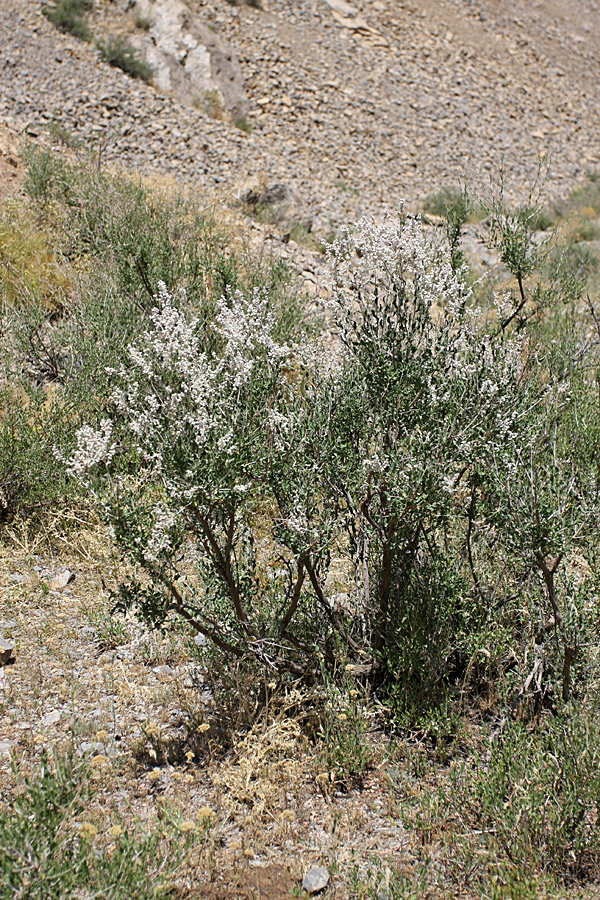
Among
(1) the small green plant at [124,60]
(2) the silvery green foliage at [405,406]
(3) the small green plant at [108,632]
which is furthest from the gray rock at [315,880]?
(1) the small green plant at [124,60]

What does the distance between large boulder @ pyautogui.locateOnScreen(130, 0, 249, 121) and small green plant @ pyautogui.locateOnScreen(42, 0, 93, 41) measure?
1096 mm

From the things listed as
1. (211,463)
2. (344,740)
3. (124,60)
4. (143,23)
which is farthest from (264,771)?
(143,23)

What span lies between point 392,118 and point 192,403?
17452 mm

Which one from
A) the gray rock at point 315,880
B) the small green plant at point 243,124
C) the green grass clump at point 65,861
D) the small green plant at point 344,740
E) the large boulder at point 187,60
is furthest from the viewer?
the small green plant at point 243,124

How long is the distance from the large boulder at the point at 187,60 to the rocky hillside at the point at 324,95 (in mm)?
35

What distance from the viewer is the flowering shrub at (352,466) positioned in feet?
10.1

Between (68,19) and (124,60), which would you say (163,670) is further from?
(68,19)

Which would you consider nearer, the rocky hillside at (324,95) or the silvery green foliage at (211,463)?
the silvery green foliage at (211,463)

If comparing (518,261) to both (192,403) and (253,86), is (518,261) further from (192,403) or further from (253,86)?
(253,86)

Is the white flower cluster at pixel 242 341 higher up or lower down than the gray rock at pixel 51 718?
higher up

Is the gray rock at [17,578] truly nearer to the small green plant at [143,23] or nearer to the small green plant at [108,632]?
the small green plant at [108,632]

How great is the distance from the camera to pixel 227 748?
334 centimetres

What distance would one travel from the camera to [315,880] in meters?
2.57

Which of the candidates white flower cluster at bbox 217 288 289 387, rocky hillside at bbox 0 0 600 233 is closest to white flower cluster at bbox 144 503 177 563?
white flower cluster at bbox 217 288 289 387
